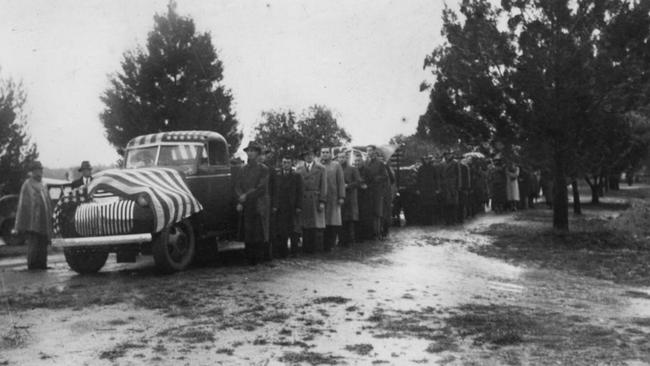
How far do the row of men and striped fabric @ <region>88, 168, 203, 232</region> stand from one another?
91 centimetres

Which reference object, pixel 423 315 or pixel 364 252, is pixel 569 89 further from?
pixel 423 315

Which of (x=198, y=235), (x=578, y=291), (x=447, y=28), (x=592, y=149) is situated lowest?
(x=578, y=291)

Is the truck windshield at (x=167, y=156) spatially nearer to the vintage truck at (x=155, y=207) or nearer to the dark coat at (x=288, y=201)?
the vintage truck at (x=155, y=207)

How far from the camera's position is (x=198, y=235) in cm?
1155

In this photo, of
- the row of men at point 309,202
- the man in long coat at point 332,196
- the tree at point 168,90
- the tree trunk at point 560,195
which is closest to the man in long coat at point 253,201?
the row of men at point 309,202

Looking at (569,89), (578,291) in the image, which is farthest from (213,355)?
(569,89)

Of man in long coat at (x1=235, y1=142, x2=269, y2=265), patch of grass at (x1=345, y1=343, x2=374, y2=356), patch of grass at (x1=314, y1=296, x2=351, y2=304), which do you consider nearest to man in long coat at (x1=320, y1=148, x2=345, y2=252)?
man in long coat at (x1=235, y1=142, x2=269, y2=265)

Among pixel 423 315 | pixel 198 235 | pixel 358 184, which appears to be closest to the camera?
pixel 423 315

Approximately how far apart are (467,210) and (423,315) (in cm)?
1514

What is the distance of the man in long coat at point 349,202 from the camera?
14.5 meters

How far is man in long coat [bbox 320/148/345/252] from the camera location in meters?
13.6

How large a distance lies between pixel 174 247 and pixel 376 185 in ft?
18.5

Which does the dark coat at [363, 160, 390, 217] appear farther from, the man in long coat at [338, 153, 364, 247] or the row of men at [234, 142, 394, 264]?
the man in long coat at [338, 153, 364, 247]

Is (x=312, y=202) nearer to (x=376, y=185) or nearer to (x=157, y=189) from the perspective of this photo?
(x=376, y=185)
